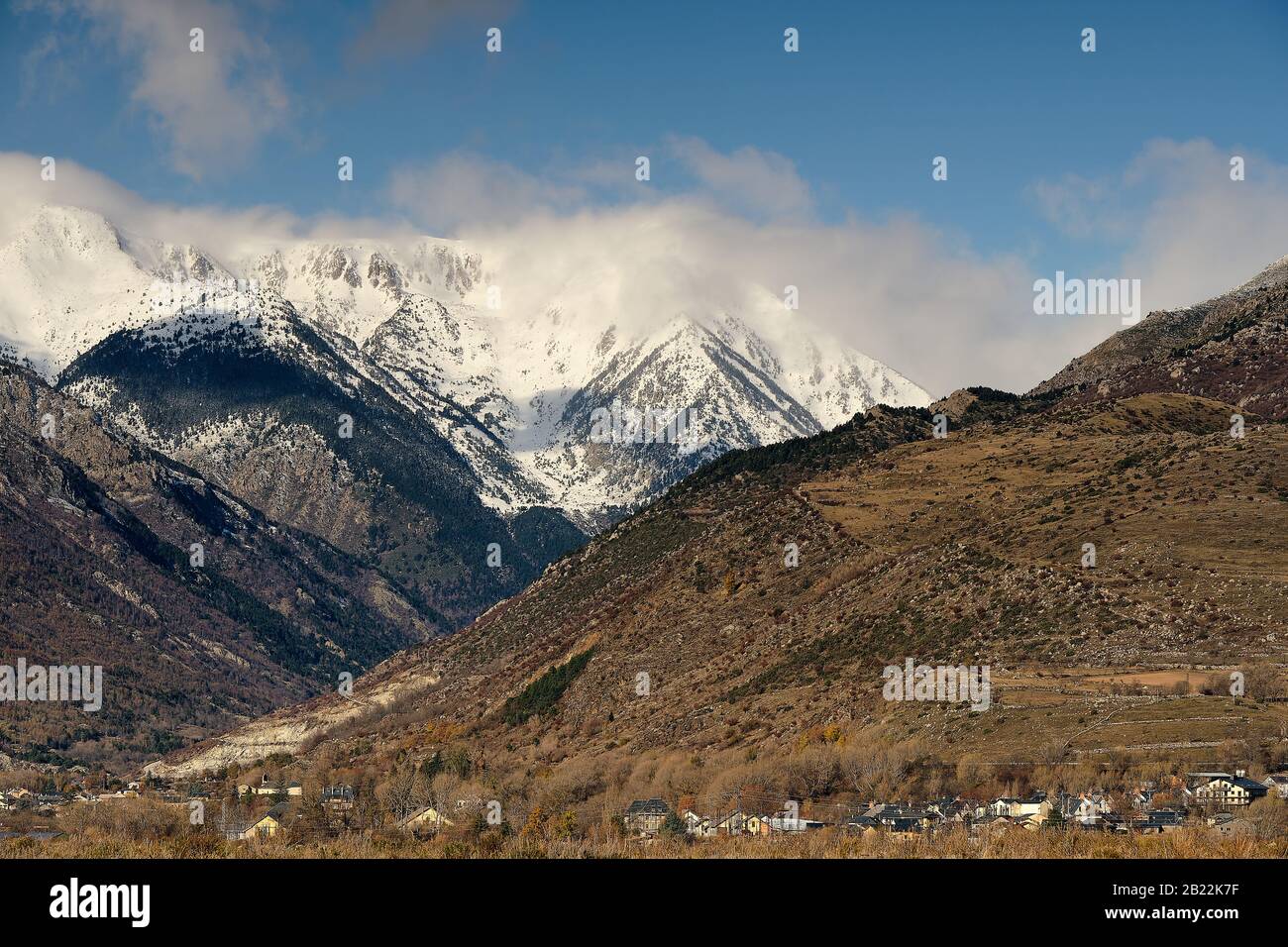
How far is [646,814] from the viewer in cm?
7019

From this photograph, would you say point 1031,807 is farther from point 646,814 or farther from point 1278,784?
point 646,814

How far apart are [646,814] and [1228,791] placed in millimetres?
25338

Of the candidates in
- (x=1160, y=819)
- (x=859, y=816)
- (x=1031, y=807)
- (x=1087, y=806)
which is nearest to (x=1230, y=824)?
(x=1160, y=819)

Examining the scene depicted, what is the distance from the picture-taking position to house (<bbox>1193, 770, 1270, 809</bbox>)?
57.9m

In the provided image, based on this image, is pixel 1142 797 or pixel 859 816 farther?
pixel 859 816

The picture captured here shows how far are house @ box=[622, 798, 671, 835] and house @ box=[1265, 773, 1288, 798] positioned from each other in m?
24.2

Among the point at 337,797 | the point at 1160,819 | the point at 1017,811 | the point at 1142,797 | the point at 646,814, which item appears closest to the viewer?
the point at 1160,819

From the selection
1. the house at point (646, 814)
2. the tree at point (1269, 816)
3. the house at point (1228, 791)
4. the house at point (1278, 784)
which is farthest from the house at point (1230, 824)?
the house at point (646, 814)

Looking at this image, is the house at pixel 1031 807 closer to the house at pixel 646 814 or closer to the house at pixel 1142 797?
the house at pixel 1142 797

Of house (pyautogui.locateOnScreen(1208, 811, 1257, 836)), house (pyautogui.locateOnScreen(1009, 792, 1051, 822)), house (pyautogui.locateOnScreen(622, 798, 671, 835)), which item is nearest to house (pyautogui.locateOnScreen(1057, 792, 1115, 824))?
house (pyautogui.locateOnScreen(1009, 792, 1051, 822))

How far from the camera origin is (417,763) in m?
142

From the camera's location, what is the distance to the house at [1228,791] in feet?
190
